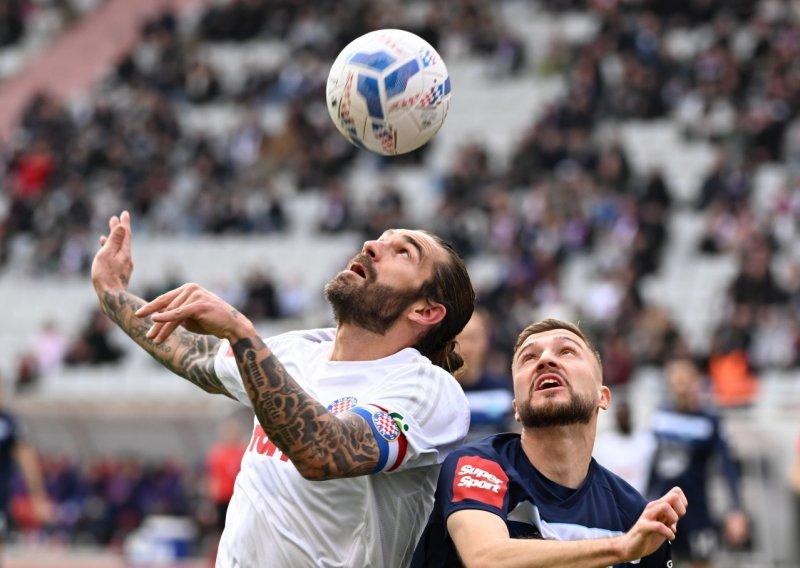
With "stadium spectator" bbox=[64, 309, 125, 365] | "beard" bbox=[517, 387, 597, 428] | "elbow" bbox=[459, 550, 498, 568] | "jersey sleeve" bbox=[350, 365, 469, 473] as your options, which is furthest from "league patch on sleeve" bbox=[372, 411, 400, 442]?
"stadium spectator" bbox=[64, 309, 125, 365]

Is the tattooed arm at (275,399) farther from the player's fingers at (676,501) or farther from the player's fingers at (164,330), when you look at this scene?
the player's fingers at (676,501)

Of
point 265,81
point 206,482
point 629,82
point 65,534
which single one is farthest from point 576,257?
point 265,81

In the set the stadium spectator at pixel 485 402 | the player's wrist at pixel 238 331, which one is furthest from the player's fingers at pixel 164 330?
the stadium spectator at pixel 485 402

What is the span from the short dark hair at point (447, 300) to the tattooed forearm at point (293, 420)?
733 millimetres

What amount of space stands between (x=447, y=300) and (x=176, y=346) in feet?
3.55

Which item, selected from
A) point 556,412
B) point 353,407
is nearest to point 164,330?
point 353,407

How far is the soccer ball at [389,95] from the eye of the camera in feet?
17.9

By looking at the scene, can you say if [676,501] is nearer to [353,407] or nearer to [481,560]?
[481,560]

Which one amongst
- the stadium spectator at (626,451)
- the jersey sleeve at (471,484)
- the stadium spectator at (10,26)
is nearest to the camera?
the jersey sleeve at (471,484)

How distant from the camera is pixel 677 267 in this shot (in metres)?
19.6

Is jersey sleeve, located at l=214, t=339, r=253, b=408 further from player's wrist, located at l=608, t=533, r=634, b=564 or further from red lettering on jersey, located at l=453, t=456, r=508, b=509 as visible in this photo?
player's wrist, located at l=608, t=533, r=634, b=564

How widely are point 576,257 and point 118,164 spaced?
37.4 ft

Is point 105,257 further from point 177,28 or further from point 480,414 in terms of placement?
point 177,28

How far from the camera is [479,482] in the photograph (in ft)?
14.4
